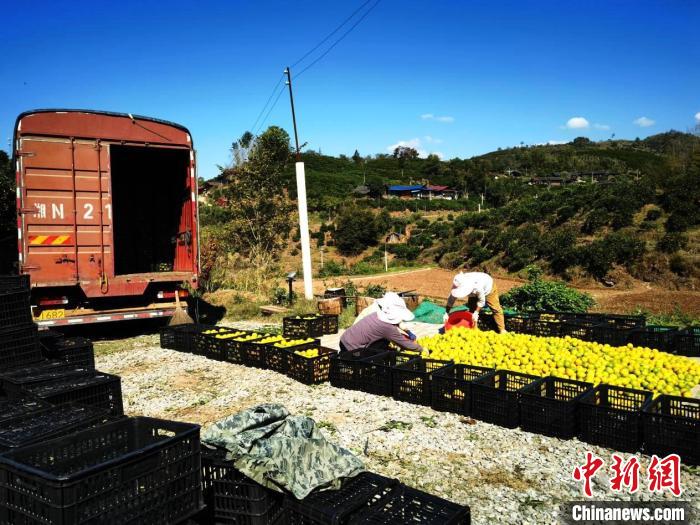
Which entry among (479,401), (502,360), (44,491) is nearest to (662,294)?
(502,360)

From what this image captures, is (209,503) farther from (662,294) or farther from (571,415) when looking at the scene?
(662,294)

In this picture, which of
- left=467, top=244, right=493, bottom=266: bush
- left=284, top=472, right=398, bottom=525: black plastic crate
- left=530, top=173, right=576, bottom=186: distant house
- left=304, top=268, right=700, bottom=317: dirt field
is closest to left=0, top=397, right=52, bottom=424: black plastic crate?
left=284, top=472, right=398, bottom=525: black plastic crate

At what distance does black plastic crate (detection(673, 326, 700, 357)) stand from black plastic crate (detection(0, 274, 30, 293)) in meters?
9.53

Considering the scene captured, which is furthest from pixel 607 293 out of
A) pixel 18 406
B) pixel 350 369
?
pixel 18 406

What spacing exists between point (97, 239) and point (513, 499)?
369 inches

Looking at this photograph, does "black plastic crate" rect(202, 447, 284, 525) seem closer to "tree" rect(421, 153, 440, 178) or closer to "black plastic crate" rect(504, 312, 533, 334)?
"black plastic crate" rect(504, 312, 533, 334)

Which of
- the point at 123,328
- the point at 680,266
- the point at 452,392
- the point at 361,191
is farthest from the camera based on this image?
the point at 361,191

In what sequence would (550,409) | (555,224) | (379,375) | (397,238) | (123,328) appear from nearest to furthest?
1. (550,409)
2. (379,375)
3. (123,328)
4. (555,224)
5. (397,238)

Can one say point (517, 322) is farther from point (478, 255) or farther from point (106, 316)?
point (478, 255)

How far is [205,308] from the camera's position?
624 inches

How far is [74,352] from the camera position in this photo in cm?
712

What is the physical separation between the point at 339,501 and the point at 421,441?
2.31 metres

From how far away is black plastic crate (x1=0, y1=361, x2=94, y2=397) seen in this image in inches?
185

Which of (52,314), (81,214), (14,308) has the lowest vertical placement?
(52,314)
